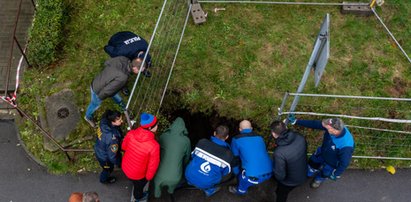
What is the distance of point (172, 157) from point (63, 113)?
10.2 ft

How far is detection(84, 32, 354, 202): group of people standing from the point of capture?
16.6 ft

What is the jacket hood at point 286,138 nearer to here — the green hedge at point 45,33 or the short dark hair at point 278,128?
the short dark hair at point 278,128

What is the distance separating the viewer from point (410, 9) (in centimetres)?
868

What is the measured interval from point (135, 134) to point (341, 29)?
18.8ft

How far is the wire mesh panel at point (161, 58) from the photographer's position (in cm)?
712

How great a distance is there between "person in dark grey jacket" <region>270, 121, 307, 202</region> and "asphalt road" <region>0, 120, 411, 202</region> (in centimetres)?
123

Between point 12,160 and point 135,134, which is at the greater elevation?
point 135,134

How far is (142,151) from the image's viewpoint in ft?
16.5

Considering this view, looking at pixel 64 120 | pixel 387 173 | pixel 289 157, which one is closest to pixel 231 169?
pixel 289 157

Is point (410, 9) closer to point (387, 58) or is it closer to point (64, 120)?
point (387, 58)

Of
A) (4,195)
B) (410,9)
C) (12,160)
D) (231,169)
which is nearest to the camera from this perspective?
(231,169)

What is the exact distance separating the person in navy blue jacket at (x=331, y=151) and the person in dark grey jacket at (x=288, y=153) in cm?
44

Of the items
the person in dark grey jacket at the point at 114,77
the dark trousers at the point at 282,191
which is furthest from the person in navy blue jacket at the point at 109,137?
the dark trousers at the point at 282,191

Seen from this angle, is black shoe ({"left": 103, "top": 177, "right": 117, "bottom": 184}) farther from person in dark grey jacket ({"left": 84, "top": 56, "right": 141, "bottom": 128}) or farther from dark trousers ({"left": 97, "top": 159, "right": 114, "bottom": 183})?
person in dark grey jacket ({"left": 84, "top": 56, "right": 141, "bottom": 128})
